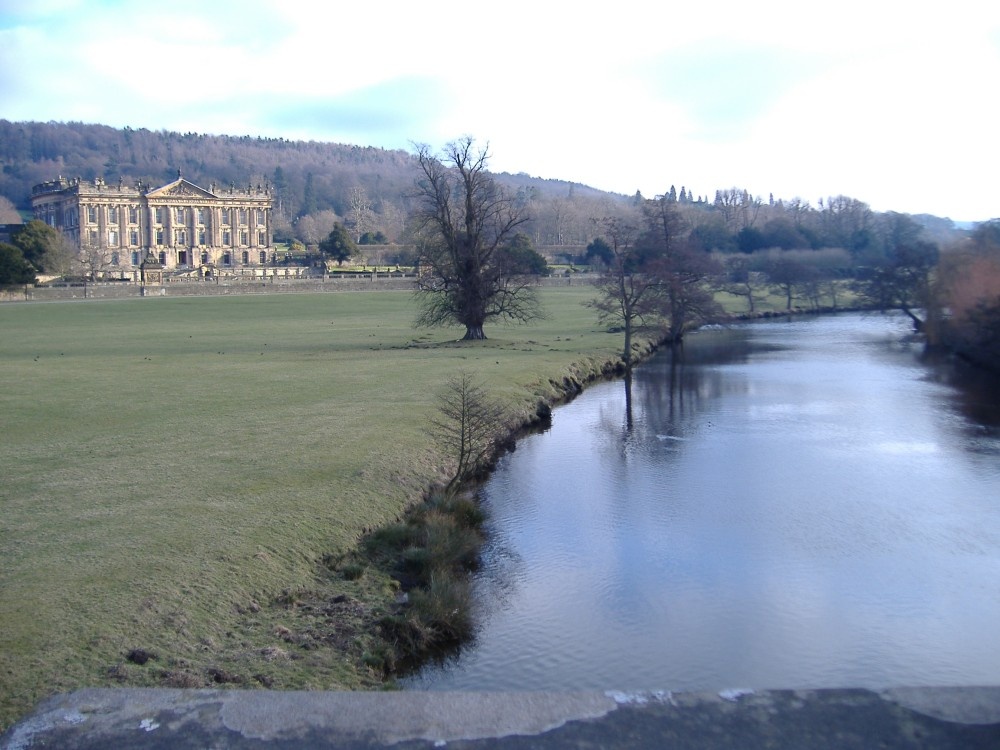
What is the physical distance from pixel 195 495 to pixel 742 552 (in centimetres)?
901

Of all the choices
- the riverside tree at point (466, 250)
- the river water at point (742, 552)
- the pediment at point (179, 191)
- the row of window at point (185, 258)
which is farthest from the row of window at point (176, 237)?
the river water at point (742, 552)

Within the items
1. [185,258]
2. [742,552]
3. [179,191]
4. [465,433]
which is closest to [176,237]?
[185,258]

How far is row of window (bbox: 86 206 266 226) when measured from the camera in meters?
123

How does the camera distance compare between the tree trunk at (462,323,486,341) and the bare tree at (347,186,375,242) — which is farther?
the bare tree at (347,186,375,242)

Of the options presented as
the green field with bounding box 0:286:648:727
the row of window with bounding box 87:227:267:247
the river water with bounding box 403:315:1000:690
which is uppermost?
the row of window with bounding box 87:227:267:247

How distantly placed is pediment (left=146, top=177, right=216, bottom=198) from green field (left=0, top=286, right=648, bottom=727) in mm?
93584

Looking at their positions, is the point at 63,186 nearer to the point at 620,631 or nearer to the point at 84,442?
the point at 84,442

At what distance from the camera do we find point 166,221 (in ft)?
415

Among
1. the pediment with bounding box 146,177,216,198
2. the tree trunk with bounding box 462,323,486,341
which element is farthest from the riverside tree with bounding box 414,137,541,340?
the pediment with bounding box 146,177,216,198

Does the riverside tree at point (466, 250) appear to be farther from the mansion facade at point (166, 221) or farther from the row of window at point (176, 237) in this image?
the row of window at point (176, 237)

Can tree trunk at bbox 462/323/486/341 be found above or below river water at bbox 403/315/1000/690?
above

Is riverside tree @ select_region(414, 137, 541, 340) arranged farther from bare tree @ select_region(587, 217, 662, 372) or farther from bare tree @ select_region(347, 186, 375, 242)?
bare tree @ select_region(347, 186, 375, 242)

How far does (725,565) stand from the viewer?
582 inches

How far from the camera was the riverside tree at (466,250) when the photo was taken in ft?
146
